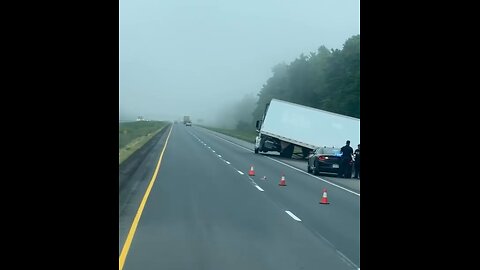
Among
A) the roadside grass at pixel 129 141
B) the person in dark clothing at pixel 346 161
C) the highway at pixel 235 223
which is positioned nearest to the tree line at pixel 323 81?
the roadside grass at pixel 129 141

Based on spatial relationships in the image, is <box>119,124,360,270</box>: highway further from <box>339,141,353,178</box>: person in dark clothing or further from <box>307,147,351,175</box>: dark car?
<box>307,147,351,175</box>: dark car

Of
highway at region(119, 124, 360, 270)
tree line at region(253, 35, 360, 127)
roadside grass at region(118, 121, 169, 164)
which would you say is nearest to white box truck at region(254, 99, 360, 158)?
roadside grass at region(118, 121, 169, 164)

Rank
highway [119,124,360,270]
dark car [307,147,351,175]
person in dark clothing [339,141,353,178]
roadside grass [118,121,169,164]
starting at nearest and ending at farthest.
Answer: highway [119,124,360,270] → person in dark clothing [339,141,353,178] → dark car [307,147,351,175] → roadside grass [118,121,169,164]

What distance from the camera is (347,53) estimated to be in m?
80.4

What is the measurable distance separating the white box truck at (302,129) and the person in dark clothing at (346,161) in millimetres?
10040

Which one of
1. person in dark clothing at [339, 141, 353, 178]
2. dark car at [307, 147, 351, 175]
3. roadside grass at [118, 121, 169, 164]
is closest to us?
person in dark clothing at [339, 141, 353, 178]

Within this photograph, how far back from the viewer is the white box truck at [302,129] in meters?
42.6

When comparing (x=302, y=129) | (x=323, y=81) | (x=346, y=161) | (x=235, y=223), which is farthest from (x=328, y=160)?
(x=323, y=81)

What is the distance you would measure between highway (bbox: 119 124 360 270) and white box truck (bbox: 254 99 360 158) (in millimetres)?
14134

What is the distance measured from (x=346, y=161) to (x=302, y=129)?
13.1m

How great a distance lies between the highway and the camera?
11055 millimetres
